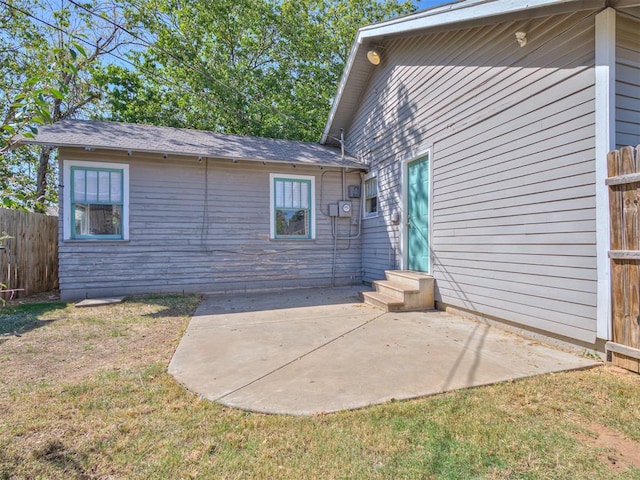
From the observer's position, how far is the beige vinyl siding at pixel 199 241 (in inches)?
263

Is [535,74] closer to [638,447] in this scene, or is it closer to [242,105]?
[638,447]

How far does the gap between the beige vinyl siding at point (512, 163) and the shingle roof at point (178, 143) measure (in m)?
2.85

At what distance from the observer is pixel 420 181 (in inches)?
247

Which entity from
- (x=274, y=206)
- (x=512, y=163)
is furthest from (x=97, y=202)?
(x=512, y=163)

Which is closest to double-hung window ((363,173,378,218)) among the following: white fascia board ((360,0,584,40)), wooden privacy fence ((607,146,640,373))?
white fascia board ((360,0,584,40))

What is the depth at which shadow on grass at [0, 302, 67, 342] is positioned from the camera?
4449 millimetres

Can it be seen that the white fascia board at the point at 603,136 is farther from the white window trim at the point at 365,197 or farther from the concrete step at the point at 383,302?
the white window trim at the point at 365,197

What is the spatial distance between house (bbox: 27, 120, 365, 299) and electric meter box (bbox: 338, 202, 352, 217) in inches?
1.0

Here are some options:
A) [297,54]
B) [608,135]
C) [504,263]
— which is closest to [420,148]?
[504,263]

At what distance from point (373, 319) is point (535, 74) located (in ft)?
12.1

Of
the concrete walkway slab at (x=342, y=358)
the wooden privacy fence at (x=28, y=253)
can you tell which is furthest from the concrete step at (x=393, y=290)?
the wooden privacy fence at (x=28, y=253)

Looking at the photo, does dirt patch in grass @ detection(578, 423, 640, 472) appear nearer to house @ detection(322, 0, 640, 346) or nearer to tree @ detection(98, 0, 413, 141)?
house @ detection(322, 0, 640, 346)

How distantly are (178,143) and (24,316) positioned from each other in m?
4.26

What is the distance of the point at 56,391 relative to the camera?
2.60 meters
